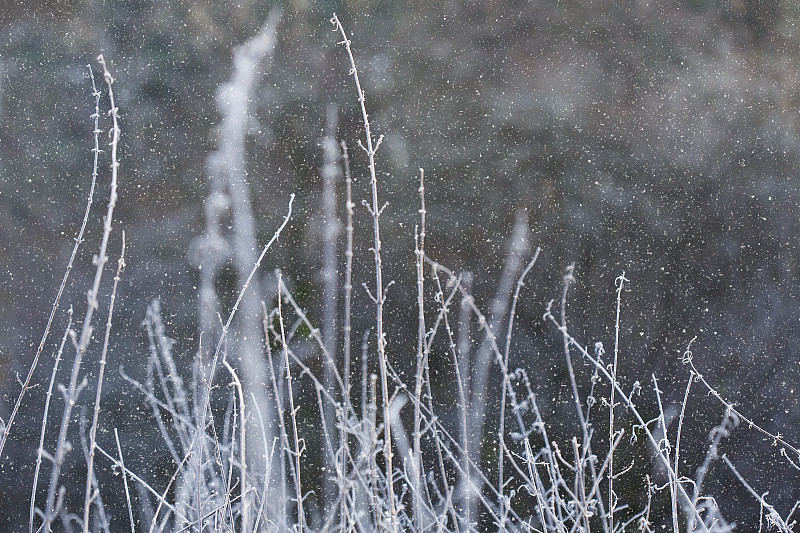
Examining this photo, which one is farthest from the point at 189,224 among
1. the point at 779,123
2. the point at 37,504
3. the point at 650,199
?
the point at 779,123

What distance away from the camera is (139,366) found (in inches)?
76.3

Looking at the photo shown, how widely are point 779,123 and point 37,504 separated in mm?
2402

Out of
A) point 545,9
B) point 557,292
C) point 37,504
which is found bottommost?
point 37,504

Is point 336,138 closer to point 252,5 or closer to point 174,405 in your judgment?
point 252,5

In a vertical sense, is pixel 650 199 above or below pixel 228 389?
above

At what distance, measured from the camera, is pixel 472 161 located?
1.90 meters

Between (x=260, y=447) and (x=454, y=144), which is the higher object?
(x=454, y=144)

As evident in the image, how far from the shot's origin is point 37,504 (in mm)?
1909

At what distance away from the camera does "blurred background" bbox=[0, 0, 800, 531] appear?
6.13ft

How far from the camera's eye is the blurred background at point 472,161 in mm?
1868

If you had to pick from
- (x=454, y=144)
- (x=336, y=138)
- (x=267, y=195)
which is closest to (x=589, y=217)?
(x=454, y=144)

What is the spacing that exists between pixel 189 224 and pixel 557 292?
42.8 inches

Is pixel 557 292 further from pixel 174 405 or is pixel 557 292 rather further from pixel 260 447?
pixel 174 405

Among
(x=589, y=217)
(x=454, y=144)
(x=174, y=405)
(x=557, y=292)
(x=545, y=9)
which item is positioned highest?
(x=545, y=9)
